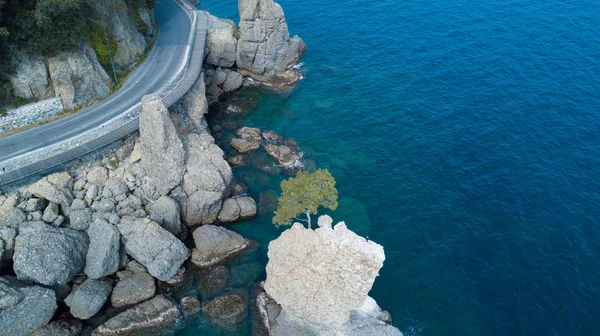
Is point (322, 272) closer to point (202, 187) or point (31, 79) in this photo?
point (202, 187)

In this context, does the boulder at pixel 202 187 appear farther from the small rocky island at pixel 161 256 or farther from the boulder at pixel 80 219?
the boulder at pixel 80 219

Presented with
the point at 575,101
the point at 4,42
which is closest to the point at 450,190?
the point at 575,101

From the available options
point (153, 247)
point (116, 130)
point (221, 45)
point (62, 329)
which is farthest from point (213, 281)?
point (221, 45)

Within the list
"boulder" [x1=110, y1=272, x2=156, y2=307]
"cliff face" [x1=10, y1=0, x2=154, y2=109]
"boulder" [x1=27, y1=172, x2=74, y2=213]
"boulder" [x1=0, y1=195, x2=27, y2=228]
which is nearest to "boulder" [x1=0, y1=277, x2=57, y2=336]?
"boulder" [x1=110, y1=272, x2=156, y2=307]

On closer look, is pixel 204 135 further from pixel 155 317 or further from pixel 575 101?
pixel 575 101

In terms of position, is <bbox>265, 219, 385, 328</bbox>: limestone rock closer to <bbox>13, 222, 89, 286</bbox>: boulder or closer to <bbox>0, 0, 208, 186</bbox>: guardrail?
<bbox>13, 222, 89, 286</bbox>: boulder
